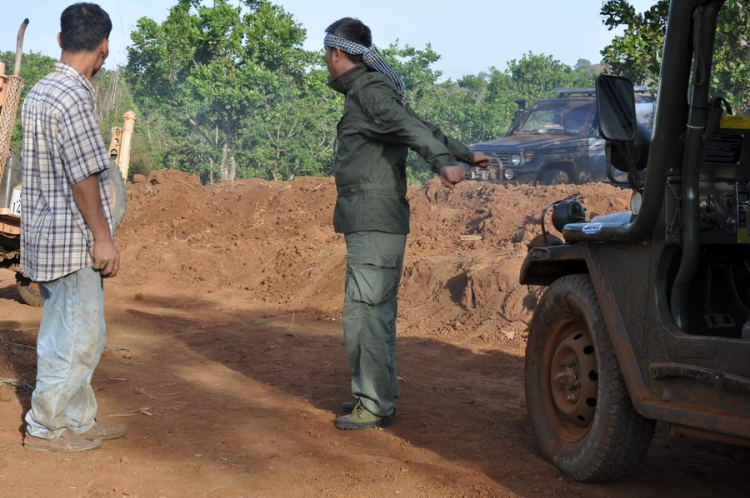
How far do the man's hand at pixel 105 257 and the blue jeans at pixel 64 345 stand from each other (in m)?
0.05

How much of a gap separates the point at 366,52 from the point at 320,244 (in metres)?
7.69

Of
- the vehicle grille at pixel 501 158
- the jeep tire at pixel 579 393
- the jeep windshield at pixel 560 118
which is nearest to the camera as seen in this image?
the jeep tire at pixel 579 393

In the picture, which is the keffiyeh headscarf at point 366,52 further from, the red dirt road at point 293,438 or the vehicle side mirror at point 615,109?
the red dirt road at point 293,438

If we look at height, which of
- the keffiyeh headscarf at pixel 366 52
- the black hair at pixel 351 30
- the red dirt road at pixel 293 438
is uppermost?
the black hair at pixel 351 30

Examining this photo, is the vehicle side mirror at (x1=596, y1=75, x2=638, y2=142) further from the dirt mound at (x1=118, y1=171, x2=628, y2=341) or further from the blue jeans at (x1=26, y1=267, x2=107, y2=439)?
A: the dirt mound at (x1=118, y1=171, x2=628, y2=341)

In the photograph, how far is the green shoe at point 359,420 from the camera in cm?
466

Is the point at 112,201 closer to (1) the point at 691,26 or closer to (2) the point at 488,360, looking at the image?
(1) the point at 691,26

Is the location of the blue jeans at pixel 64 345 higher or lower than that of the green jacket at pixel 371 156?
lower

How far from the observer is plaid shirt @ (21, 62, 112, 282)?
3822 mm

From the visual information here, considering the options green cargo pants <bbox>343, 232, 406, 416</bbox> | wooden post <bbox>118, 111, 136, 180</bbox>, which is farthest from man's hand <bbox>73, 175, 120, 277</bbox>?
wooden post <bbox>118, 111, 136, 180</bbox>

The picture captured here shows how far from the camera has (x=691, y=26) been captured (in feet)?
10.4

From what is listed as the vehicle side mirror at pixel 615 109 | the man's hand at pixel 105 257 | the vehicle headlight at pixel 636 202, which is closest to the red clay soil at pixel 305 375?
the man's hand at pixel 105 257

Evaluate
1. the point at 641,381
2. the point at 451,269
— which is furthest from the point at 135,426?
the point at 451,269

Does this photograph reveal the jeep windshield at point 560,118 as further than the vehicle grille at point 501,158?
Yes
